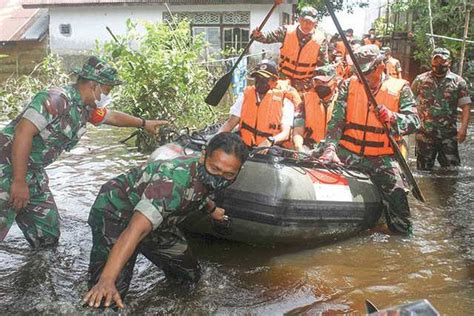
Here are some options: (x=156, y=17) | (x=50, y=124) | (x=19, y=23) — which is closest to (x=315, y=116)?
(x=50, y=124)

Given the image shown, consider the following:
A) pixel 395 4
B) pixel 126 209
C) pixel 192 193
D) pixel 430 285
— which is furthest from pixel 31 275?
pixel 395 4

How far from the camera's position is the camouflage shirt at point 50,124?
367 centimetres

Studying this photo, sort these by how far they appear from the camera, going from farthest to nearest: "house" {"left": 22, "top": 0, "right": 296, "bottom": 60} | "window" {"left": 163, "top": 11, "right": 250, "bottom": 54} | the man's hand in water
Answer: "window" {"left": 163, "top": 11, "right": 250, "bottom": 54} → "house" {"left": 22, "top": 0, "right": 296, "bottom": 60} → the man's hand in water

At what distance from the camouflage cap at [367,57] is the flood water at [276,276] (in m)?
1.68

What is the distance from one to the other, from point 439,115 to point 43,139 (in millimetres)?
5430

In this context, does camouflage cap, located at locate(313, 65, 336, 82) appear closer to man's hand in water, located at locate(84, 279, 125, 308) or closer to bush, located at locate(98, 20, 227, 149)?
bush, located at locate(98, 20, 227, 149)

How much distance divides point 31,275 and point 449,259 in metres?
3.58

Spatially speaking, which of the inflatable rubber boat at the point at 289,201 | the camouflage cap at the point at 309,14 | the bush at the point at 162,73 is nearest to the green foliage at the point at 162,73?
the bush at the point at 162,73

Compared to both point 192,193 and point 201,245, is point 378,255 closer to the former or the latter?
point 201,245

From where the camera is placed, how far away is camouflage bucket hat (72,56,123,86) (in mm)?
3811

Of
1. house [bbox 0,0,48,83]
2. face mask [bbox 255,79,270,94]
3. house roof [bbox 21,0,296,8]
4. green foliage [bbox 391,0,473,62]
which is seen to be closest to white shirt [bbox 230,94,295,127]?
face mask [bbox 255,79,270,94]

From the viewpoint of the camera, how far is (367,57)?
4723mm

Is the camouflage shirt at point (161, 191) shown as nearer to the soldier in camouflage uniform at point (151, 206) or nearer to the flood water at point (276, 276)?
the soldier in camouflage uniform at point (151, 206)

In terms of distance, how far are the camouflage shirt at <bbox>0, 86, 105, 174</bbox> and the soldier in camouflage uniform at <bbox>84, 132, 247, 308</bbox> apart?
2.72ft
